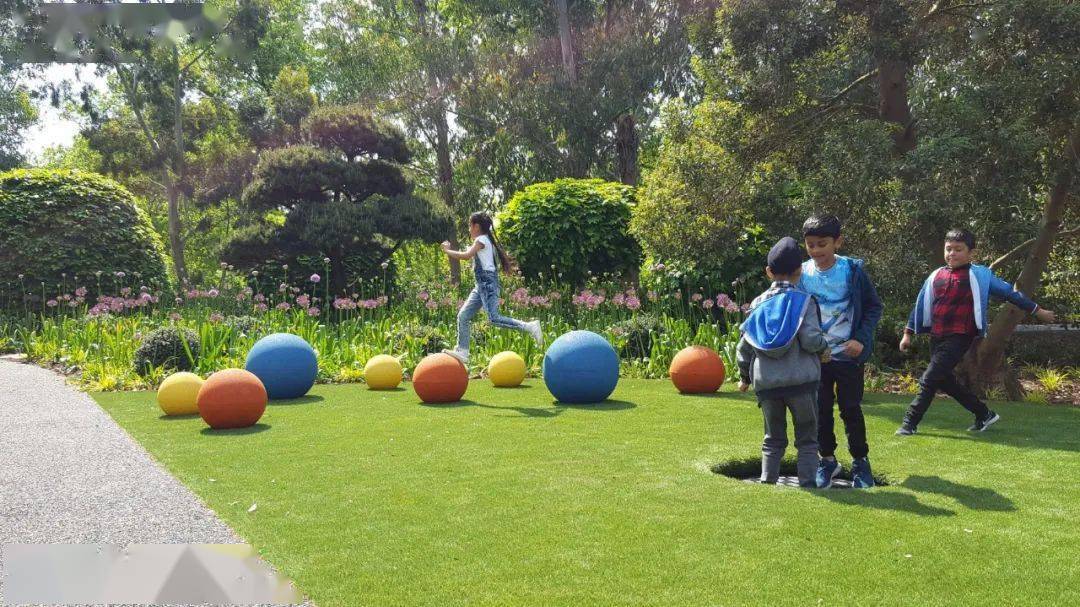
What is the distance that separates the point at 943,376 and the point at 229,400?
633 cm

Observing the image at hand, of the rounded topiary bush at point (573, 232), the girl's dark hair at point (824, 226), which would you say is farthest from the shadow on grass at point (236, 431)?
the rounded topiary bush at point (573, 232)

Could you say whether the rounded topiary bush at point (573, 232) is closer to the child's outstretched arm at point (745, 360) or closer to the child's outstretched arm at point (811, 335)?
the child's outstretched arm at point (745, 360)

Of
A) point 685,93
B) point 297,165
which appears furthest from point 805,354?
point 685,93

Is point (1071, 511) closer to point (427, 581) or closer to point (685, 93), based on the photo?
point (427, 581)

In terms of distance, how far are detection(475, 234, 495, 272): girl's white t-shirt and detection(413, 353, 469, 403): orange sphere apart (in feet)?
4.32

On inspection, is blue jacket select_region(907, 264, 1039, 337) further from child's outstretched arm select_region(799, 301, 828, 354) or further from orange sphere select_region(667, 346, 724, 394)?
orange sphere select_region(667, 346, 724, 394)

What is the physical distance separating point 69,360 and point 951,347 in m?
12.6

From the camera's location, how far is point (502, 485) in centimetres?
573

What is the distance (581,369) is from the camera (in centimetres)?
954

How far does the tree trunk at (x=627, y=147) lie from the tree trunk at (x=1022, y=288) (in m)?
15.1

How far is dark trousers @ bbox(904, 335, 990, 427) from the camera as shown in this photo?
24.2 ft

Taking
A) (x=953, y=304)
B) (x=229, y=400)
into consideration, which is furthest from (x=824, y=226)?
(x=229, y=400)

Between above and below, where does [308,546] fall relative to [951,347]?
below

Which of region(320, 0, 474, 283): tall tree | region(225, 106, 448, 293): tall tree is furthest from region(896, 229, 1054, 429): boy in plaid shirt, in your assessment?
region(320, 0, 474, 283): tall tree
